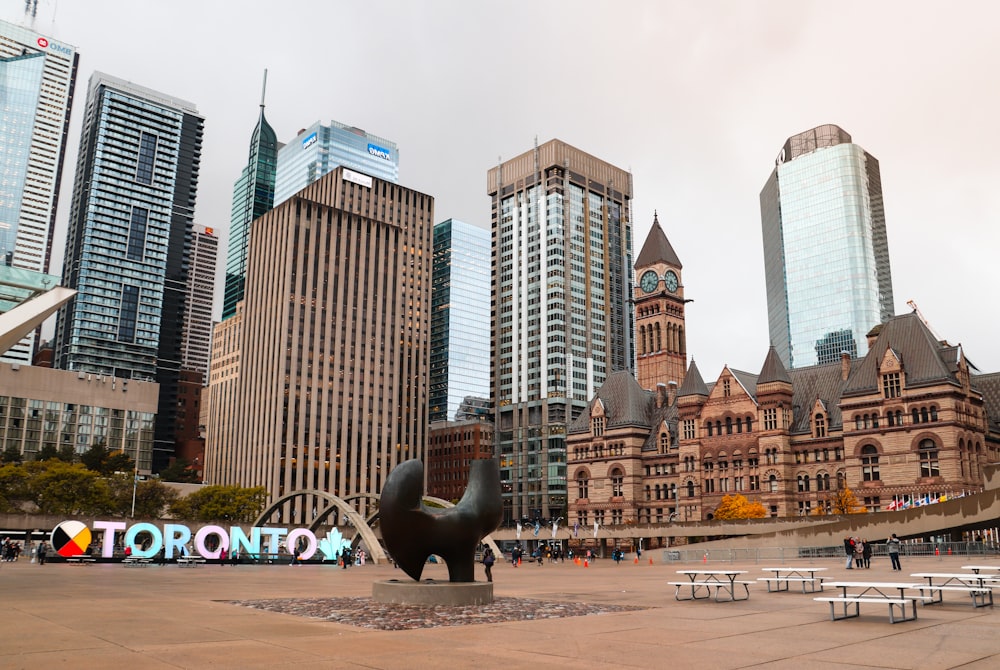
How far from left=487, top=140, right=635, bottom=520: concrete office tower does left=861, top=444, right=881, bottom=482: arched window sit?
282 ft

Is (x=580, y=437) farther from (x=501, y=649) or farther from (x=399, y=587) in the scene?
(x=501, y=649)

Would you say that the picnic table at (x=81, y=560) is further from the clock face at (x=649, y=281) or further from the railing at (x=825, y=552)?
the clock face at (x=649, y=281)

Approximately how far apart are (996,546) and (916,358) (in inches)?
1221

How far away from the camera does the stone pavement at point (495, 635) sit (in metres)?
13.1

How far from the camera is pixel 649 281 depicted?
457 ft

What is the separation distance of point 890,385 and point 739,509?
20.4 meters

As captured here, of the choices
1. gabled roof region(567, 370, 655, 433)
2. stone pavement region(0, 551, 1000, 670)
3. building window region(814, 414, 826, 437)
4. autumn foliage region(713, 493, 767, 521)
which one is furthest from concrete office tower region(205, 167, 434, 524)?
stone pavement region(0, 551, 1000, 670)

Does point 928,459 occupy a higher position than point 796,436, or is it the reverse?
point 796,436

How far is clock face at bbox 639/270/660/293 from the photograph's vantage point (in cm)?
13838

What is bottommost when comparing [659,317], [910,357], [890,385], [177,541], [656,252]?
[177,541]

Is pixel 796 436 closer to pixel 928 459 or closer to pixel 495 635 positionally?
pixel 928 459

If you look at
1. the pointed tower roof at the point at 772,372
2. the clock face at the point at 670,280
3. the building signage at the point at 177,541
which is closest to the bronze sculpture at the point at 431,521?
the building signage at the point at 177,541

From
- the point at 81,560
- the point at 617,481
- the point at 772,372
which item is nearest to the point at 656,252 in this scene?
the point at 617,481

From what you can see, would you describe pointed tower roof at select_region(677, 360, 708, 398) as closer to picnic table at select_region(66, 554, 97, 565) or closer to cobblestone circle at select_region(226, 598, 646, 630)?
picnic table at select_region(66, 554, 97, 565)
